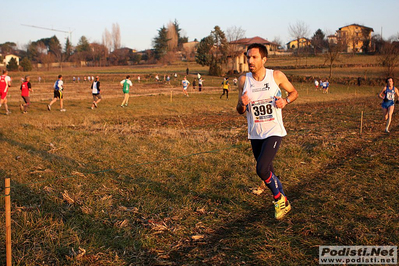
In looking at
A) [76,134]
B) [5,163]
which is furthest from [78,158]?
[76,134]

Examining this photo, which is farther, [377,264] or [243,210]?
[243,210]

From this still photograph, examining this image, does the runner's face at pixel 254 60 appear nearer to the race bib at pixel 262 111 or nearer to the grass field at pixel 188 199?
the race bib at pixel 262 111

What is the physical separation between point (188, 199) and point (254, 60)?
2.51 meters

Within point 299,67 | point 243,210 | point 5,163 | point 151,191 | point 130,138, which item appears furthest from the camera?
point 299,67

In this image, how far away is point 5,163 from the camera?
26.6 ft

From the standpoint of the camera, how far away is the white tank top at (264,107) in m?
4.92

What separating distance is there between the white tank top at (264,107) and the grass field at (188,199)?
129 centimetres

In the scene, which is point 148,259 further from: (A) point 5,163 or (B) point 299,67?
(B) point 299,67

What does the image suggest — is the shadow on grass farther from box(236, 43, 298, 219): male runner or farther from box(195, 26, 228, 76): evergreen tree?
box(195, 26, 228, 76): evergreen tree

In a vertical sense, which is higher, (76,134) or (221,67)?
(221,67)

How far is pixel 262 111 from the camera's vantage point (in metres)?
4.95

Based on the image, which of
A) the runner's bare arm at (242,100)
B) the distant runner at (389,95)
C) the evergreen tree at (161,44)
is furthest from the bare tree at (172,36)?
the runner's bare arm at (242,100)

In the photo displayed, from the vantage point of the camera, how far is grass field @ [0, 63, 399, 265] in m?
4.18

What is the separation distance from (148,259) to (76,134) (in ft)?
28.3
